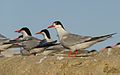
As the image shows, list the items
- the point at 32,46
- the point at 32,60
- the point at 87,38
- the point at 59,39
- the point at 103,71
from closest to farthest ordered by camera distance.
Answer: the point at 103,71, the point at 32,60, the point at 87,38, the point at 59,39, the point at 32,46

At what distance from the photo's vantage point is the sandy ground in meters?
11.8

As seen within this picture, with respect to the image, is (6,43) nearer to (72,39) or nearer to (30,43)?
(30,43)

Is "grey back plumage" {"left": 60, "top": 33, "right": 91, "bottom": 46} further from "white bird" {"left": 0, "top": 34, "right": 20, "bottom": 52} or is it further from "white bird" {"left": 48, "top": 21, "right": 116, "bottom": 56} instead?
"white bird" {"left": 0, "top": 34, "right": 20, "bottom": 52}

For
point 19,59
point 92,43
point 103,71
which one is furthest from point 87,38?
point 103,71

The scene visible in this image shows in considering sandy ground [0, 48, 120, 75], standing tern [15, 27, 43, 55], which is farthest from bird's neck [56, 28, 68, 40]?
sandy ground [0, 48, 120, 75]

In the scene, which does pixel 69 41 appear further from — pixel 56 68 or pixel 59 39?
pixel 56 68

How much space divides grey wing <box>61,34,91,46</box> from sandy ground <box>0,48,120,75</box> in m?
2.25

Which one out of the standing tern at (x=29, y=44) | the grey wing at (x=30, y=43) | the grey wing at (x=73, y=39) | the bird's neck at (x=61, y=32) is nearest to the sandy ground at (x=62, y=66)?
the grey wing at (x=73, y=39)

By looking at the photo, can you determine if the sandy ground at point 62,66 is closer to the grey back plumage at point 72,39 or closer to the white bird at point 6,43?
the grey back plumage at point 72,39

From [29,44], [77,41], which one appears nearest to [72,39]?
[77,41]

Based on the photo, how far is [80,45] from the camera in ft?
51.0

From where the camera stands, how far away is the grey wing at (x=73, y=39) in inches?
605

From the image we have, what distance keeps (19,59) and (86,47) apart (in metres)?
2.85

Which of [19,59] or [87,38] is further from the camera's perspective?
[87,38]
